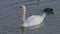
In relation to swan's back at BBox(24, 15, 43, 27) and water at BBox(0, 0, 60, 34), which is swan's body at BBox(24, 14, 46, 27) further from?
water at BBox(0, 0, 60, 34)

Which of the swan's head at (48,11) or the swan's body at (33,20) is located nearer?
the swan's body at (33,20)

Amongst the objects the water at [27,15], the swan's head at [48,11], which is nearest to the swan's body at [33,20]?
the water at [27,15]

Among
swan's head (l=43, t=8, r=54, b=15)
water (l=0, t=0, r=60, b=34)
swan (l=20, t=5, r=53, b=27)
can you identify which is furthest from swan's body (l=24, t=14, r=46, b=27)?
swan's head (l=43, t=8, r=54, b=15)

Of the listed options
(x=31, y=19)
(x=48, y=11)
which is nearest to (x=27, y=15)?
(x=31, y=19)

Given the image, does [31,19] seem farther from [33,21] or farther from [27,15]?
[27,15]

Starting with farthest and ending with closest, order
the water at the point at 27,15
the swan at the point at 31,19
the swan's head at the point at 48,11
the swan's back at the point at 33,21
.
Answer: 1. the swan's head at the point at 48,11
2. the swan's back at the point at 33,21
3. the swan at the point at 31,19
4. the water at the point at 27,15

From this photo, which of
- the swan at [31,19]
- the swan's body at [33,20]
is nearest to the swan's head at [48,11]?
the swan at [31,19]

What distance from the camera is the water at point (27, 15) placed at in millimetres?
11641

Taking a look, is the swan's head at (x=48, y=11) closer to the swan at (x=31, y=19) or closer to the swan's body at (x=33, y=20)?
the swan at (x=31, y=19)

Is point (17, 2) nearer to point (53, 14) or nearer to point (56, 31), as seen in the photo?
point (53, 14)

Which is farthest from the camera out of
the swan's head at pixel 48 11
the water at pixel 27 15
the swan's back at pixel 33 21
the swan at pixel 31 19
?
the swan's head at pixel 48 11

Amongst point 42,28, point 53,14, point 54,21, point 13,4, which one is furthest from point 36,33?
point 13,4

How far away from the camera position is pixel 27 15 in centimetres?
1331

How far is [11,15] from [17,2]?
1906mm
